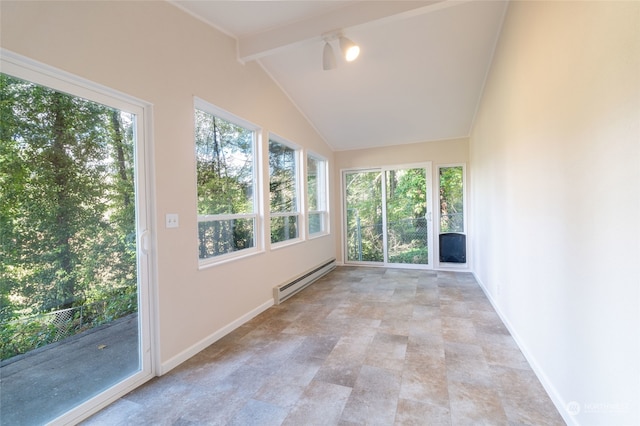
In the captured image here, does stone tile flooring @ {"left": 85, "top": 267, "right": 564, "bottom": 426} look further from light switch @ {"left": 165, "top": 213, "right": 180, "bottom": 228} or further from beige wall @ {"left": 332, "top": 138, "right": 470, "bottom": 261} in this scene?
beige wall @ {"left": 332, "top": 138, "right": 470, "bottom": 261}

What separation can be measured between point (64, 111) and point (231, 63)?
1.65 metres

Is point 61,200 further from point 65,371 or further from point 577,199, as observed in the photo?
point 577,199

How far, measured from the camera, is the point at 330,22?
2486 millimetres

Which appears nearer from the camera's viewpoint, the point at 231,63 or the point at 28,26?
the point at 28,26

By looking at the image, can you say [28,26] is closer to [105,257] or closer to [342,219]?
[105,257]

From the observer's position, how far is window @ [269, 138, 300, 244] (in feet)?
12.0

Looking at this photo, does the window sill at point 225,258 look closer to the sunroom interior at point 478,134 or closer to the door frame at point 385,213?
the sunroom interior at point 478,134

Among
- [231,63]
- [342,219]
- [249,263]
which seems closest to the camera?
[231,63]

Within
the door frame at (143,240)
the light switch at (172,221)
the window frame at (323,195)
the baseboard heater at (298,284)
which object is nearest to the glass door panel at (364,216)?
the window frame at (323,195)

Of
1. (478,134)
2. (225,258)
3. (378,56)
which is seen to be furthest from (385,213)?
(225,258)

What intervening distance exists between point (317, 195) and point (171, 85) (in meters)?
3.26

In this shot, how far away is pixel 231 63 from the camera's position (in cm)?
281

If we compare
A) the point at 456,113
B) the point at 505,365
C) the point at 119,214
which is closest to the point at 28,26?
the point at 119,214

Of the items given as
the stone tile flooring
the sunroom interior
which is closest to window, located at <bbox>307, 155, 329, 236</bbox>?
the sunroom interior
